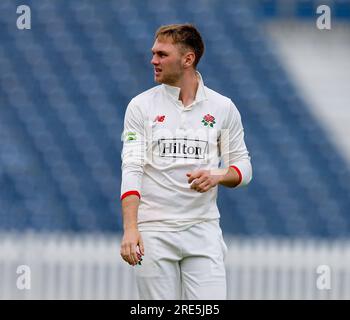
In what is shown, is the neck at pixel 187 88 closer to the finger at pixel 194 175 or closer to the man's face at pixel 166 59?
the man's face at pixel 166 59

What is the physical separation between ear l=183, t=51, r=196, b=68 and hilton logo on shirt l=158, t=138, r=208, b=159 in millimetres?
305

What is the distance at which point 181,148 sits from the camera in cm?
402

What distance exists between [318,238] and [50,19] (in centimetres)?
347

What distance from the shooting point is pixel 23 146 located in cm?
924

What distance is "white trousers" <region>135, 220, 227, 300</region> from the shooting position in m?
4.01

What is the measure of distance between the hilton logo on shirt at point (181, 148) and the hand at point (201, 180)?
174 mm

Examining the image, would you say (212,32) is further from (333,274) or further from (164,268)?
(164,268)

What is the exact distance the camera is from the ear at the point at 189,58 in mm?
4035

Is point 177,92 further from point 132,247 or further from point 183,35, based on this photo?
point 132,247

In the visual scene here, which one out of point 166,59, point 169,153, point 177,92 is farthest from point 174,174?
point 166,59

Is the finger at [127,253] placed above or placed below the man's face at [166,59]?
below

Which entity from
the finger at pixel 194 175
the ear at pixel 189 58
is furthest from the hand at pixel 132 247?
the ear at pixel 189 58
